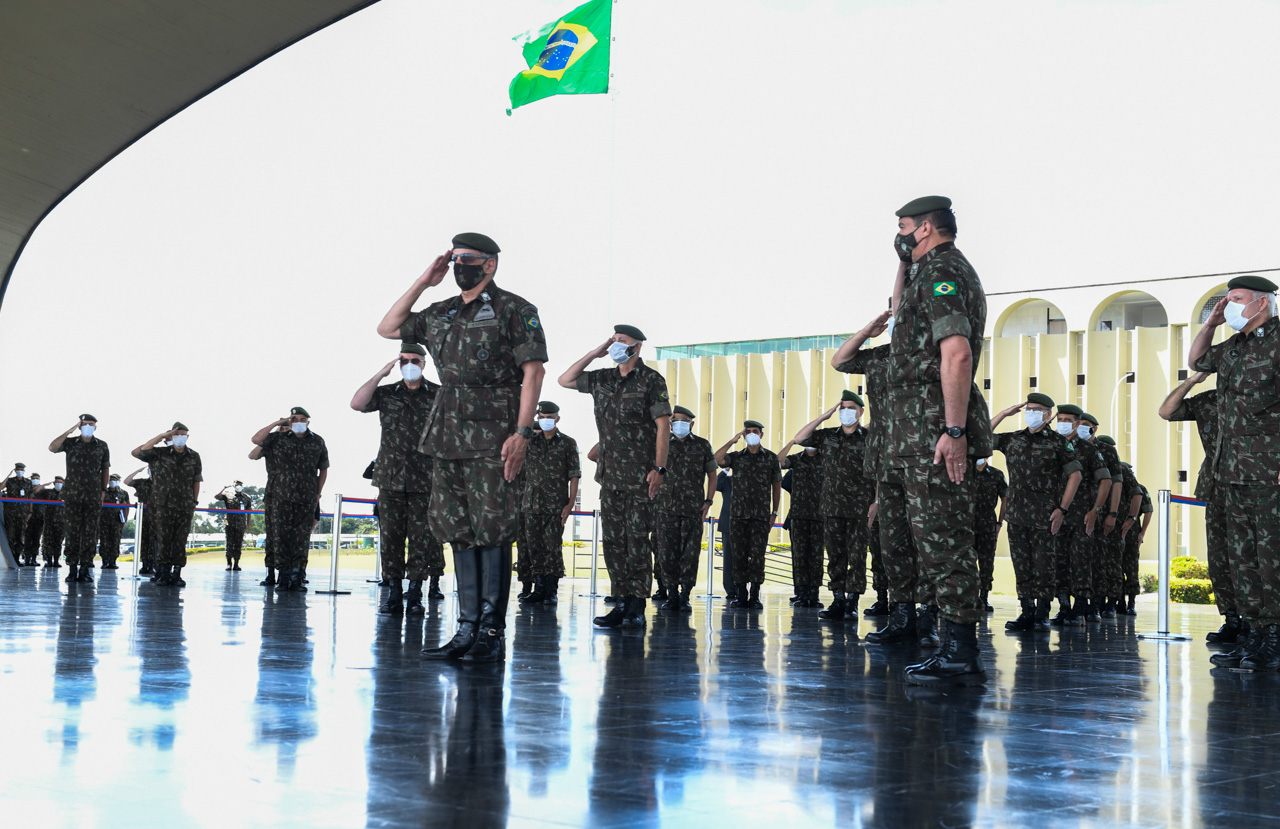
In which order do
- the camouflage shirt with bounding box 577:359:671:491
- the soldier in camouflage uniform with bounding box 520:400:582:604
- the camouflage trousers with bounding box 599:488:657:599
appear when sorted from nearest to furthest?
the camouflage trousers with bounding box 599:488:657:599
the camouflage shirt with bounding box 577:359:671:491
the soldier in camouflage uniform with bounding box 520:400:582:604

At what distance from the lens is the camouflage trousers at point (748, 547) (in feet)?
36.4

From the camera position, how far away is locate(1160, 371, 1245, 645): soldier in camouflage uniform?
704cm

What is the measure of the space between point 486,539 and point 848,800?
112 inches

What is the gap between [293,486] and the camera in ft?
37.6

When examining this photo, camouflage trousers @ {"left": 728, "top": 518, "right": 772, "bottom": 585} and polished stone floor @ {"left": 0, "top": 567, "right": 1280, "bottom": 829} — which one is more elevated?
camouflage trousers @ {"left": 728, "top": 518, "right": 772, "bottom": 585}

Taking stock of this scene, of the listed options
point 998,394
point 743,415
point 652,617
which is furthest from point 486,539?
point 743,415

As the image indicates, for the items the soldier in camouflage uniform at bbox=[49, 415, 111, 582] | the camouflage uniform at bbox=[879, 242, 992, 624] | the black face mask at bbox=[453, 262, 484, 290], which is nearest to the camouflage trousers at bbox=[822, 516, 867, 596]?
the camouflage uniform at bbox=[879, 242, 992, 624]

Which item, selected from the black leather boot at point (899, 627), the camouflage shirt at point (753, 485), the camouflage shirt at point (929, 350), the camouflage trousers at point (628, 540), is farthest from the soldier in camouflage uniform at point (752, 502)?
the camouflage shirt at point (929, 350)

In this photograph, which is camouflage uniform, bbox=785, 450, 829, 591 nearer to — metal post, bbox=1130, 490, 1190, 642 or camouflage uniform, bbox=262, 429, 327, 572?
metal post, bbox=1130, 490, 1190, 642

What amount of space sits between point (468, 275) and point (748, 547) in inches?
264

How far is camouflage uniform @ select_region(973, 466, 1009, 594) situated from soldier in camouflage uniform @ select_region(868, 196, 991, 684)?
5.53m

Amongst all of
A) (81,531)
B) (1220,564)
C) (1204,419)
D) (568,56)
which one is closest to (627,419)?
(1204,419)

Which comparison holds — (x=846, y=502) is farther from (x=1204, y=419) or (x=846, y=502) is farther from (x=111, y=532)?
(x=111, y=532)

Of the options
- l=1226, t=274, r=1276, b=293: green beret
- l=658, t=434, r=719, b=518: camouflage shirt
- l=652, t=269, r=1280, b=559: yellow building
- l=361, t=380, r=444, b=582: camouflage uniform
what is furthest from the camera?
l=652, t=269, r=1280, b=559: yellow building
